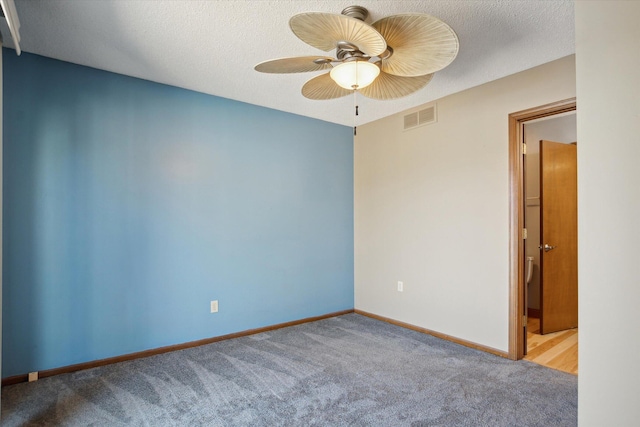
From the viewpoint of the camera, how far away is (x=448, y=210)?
332 cm

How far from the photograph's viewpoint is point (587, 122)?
1.24 metres

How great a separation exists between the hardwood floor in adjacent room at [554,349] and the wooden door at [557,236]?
0.34 ft

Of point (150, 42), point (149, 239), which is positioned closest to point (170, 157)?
point (149, 239)

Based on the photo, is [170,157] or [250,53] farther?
[170,157]

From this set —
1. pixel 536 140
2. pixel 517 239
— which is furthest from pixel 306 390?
pixel 536 140

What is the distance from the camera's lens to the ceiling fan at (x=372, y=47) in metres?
1.50

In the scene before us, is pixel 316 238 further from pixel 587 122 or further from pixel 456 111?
pixel 587 122

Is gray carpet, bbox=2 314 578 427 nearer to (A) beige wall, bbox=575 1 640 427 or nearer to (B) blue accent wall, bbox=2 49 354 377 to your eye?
(B) blue accent wall, bbox=2 49 354 377

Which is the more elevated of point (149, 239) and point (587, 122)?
point (587, 122)

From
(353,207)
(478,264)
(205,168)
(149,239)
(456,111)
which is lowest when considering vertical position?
(478,264)

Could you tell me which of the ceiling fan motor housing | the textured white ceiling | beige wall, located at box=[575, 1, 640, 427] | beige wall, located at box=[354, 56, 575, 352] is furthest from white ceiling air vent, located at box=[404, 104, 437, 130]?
beige wall, located at box=[575, 1, 640, 427]

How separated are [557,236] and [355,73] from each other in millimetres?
3109

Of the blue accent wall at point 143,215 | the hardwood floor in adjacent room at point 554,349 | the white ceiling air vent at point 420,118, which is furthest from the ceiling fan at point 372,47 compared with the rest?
the hardwood floor in adjacent room at point 554,349

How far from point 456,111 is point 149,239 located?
309 centimetres
